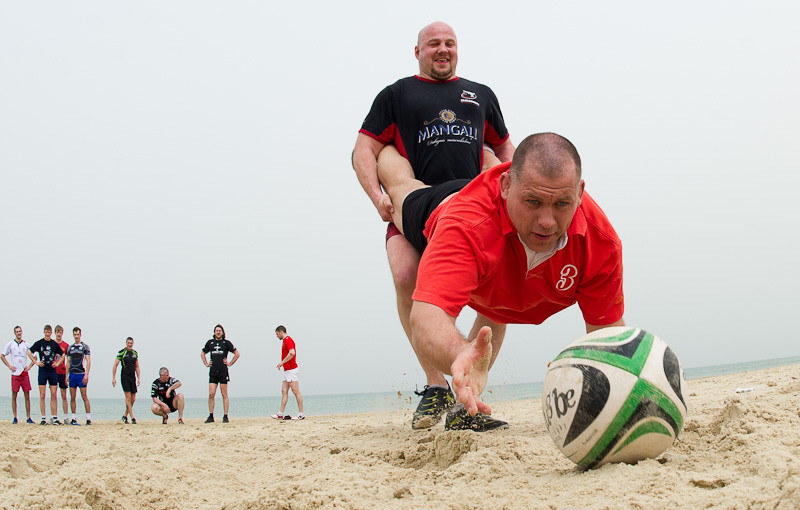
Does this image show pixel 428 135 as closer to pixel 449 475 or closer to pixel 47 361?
pixel 449 475

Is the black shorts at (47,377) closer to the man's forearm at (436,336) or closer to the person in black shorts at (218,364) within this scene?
the person in black shorts at (218,364)

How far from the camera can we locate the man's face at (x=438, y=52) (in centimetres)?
517

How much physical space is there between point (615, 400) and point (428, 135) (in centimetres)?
300

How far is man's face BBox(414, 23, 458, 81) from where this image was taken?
517cm

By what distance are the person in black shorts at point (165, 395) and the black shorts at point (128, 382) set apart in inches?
37.6

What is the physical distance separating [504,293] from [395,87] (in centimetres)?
237

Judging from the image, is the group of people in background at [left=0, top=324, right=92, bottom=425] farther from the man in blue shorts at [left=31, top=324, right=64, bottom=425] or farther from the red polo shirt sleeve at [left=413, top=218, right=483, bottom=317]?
the red polo shirt sleeve at [left=413, top=218, right=483, bottom=317]

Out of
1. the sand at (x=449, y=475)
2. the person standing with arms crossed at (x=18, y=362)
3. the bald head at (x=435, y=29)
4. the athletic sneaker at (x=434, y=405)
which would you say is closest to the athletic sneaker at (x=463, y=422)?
the sand at (x=449, y=475)

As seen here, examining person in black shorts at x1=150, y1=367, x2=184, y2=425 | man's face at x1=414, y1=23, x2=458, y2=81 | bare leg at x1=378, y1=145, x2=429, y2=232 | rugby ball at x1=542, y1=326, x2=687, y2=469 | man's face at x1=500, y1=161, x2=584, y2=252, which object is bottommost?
person in black shorts at x1=150, y1=367, x2=184, y2=425

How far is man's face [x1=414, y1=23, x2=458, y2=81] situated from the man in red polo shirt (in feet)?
5.54

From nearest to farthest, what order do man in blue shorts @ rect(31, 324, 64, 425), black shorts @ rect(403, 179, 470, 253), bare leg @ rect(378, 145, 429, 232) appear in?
1. black shorts @ rect(403, 179, 470, 253)
2. bare leg @ rect(378, 145, 429, 232)
3. man in blue shorts @ rect(31, 324, 64, 425)

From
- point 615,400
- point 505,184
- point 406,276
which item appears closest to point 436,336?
point 615,400

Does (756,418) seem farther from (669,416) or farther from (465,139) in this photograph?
(465,139)

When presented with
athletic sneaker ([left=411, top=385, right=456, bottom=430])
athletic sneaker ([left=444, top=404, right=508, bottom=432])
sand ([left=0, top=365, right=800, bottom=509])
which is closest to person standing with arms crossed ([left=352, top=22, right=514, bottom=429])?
athletic sneaker ([left=411, top=385, right=456, bottom=430])
